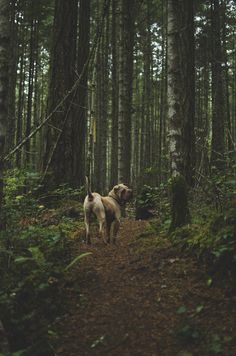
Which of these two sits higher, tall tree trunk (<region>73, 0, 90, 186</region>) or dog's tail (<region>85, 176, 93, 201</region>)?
tall tree trunk (<region>73, 0, 90, 186</region>)

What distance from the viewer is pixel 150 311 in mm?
4934

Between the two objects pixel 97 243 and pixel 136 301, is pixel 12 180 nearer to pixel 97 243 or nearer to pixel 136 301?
pixel 97 243

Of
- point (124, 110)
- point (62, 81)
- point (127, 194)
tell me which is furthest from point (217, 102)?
point (127, 194)

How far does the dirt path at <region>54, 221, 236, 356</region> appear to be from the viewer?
14.0ft

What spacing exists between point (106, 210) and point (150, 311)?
3.68 m

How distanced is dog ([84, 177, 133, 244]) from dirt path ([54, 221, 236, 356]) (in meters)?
1.60

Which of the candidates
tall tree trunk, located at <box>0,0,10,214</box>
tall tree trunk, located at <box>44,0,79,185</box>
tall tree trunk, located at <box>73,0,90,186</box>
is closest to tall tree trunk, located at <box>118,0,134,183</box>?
tall tree trunk, located at <box>73,0,90,186</box>

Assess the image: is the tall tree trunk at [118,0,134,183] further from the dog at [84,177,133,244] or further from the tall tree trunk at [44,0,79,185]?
the dog at [84,177,133,244]

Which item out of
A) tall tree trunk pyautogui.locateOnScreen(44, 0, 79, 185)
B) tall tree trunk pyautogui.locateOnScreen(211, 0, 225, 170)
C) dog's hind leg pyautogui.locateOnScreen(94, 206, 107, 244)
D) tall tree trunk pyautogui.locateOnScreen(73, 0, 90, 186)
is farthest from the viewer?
tall tree trunk pyautogui.locateOnScreen(211, 0, 225, 170)

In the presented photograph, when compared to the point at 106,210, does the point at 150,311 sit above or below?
below

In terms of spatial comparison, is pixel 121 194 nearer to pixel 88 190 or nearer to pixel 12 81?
pixel 88 190

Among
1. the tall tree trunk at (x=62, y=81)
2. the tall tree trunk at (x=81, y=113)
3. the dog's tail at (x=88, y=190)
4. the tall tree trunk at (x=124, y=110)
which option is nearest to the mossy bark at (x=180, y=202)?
the dog's tail at (x=88, y=190)

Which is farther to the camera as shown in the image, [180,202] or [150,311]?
[180,202]

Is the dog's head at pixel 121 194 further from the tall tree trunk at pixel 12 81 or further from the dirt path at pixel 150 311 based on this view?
the tall tree trunk at pixel 12 81
